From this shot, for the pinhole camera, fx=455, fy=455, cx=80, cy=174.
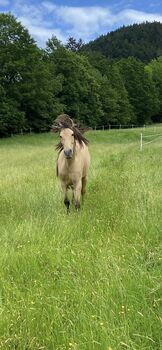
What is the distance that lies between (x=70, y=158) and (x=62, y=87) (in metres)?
56.1

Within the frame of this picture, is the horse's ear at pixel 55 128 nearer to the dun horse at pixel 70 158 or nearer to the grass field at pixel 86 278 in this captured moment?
the dun horse at pixel 70 158

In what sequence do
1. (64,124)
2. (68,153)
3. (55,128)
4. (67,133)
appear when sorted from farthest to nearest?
(55,128)
(64,124)
(67,133)
(68,153)

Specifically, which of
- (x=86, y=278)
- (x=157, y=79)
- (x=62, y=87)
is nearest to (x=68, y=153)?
(x=86, y=278)

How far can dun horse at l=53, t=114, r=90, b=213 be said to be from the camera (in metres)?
9.15

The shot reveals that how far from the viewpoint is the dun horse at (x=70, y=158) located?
9.15 m

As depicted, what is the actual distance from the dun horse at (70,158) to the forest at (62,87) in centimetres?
4191

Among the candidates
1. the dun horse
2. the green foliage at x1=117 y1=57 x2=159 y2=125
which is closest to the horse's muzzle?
the dun horse

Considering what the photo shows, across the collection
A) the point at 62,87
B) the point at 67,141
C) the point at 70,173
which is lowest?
the point at 70,173

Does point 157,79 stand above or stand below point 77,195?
above

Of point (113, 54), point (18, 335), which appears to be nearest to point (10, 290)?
point (18, 335)

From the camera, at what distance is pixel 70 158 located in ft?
30.3

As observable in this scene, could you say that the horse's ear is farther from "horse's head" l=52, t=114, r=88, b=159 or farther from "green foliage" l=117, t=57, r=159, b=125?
"green foliage" l=117, t=57, r=159, b=125

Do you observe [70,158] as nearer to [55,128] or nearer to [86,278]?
[55,128]

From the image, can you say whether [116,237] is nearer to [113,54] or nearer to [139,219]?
[139,219]
